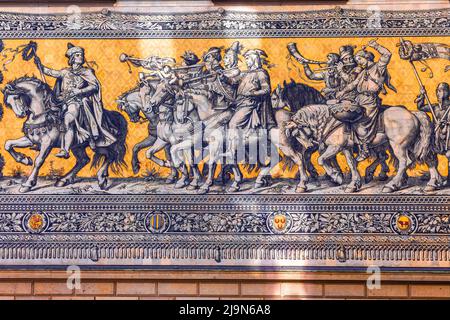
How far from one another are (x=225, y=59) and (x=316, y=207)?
170 cm

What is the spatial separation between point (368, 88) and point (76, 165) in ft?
9.56

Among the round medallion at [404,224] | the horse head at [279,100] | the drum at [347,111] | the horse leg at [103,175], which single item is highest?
the horse head at [279,100]

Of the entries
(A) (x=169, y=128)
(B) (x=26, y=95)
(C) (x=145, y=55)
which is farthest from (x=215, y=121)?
(B) (x=26, y=95)

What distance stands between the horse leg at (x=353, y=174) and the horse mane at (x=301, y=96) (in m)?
0.57

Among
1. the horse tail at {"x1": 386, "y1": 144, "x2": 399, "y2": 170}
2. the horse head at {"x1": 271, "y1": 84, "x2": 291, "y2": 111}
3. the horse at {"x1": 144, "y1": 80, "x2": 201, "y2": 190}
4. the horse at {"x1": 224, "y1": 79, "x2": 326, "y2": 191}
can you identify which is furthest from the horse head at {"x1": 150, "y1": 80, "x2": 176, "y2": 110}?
the horse tail at {"x1": 386, "y1": 144, "x2": 399, "y2": 170}

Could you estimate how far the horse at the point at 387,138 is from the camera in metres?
11.2

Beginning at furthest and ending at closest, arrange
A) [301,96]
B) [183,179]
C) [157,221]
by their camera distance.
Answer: [301,96], [183,179], [157,221]

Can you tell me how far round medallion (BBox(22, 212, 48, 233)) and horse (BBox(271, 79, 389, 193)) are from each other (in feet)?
7.77

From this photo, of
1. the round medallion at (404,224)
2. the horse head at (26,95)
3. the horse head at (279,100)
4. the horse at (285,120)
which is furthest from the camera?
the horse head at (26,95)

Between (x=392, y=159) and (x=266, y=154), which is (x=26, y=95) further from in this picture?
(x=392, y=159)

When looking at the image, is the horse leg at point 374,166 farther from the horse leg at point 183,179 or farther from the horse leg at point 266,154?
the horse leg at point 183,179

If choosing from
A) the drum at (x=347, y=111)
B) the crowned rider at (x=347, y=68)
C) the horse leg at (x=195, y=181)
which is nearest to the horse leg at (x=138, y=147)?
the horse leg at (x=195, y=181)

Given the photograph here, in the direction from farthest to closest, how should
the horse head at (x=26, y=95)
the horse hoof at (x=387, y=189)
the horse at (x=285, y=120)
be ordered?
1. the horse head at (x=26, y=95)
2. the horse at (x=285, y=120)
3. the horse hoof at (x=387, y=189)

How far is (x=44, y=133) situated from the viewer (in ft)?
37.5
